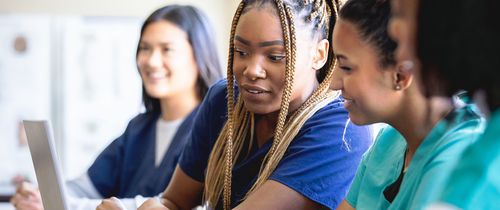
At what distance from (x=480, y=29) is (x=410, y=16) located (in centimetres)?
10

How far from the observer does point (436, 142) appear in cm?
98

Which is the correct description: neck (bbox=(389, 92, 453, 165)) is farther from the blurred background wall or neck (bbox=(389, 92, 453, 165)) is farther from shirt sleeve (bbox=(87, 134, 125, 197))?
the blurred background wall

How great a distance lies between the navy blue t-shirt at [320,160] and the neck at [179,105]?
64cm

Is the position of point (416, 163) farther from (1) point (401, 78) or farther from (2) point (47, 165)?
(2) point (47, 165)

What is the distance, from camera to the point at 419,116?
1.03 metres

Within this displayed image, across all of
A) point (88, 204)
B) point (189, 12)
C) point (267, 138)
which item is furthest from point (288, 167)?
point (189, 12)

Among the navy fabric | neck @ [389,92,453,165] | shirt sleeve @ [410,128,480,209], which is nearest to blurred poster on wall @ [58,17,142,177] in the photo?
the navy fabric

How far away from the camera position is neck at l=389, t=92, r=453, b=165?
1.01m

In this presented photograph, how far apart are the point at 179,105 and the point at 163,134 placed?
0.31 feet

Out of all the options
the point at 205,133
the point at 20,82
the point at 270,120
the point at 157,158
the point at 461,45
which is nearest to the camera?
the point at 461,45

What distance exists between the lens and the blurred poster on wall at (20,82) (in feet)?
10.7

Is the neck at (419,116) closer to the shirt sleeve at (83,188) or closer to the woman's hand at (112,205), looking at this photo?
the woman's hand at (112,205)

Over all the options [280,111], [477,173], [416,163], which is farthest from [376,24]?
[477,173]

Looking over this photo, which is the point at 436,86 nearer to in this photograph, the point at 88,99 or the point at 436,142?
the point at 436,142
